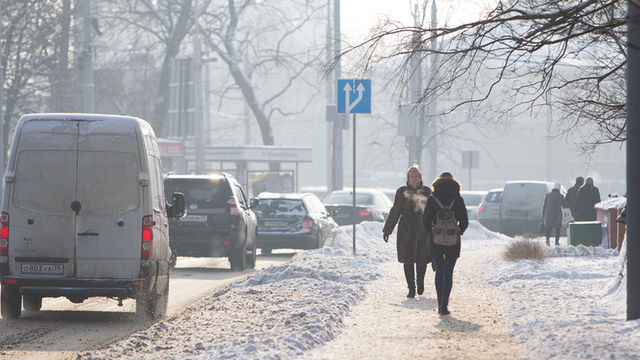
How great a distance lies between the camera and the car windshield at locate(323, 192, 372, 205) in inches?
970

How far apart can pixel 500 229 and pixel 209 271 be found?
13.0m

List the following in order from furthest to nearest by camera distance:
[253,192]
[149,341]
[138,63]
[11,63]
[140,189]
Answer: [138,63]
[253,192]
[11,63]
[140,189]
[149,341]

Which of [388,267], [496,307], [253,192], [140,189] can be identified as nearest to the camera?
[140,189]

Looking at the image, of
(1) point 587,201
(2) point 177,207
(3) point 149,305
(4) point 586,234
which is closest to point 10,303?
(3) point 149,305

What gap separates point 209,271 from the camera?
14.9 m

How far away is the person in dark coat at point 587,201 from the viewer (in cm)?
1969

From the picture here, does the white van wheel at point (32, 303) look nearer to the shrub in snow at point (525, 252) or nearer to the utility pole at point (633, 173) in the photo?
the utility pole at point (633, 173)

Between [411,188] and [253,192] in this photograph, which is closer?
[411,188]

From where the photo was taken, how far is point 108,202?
8.35 metres

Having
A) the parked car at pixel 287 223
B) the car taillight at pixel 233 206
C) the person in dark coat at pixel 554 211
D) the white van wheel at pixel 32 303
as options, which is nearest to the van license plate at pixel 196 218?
the car taillight at pixel 233 206

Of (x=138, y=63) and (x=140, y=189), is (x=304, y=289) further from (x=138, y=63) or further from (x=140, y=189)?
(x=138, y=63)

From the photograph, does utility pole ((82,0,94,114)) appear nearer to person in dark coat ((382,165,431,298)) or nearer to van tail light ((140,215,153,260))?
person in dark coat ((382,165,431,298))

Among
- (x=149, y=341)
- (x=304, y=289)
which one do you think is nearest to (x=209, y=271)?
(x=304, y=289)

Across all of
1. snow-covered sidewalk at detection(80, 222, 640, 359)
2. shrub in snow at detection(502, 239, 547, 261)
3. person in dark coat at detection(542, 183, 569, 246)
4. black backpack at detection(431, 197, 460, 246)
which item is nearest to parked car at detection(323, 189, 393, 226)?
person in dark coat at detection(542, 183, 569, 246)
